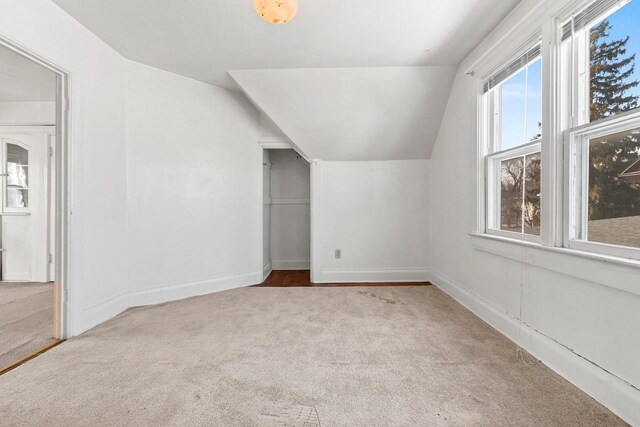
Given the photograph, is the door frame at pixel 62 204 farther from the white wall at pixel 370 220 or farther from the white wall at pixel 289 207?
the white wall at pixel 289 207

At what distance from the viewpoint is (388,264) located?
3.61m

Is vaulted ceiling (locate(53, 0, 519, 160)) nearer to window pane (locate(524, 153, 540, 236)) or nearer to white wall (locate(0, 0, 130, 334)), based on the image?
white wall (locate(0, 0, 130, 334))

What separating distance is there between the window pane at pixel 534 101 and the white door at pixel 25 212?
514 cm

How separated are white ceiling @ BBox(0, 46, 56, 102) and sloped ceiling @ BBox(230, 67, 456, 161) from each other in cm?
184

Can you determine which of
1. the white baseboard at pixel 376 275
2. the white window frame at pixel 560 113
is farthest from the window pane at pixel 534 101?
the white baseboard at pixel 376 275

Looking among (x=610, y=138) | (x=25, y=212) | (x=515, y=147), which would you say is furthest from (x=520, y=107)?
(x=25, y=212)

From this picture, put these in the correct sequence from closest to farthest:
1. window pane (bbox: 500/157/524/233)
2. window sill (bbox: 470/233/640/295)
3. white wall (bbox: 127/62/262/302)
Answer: window sill (bbox: 470/233/640/295) → window pane (bbox: 500/157/524/233) → white wall (bbox: 127/62/262/302)

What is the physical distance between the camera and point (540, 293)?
1.73 m

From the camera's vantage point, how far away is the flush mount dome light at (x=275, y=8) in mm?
1498

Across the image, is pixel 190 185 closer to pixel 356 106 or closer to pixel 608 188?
pixel 356 106

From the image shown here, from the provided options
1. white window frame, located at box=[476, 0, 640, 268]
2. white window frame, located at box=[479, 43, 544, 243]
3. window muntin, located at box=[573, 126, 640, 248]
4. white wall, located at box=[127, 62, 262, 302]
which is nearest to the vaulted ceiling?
white wall, located at box=[127, 62, 262, 302]

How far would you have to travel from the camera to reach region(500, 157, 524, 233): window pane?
2.08 metres

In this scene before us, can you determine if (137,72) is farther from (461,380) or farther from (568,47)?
(461,380)

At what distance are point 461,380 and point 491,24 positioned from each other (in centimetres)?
247
